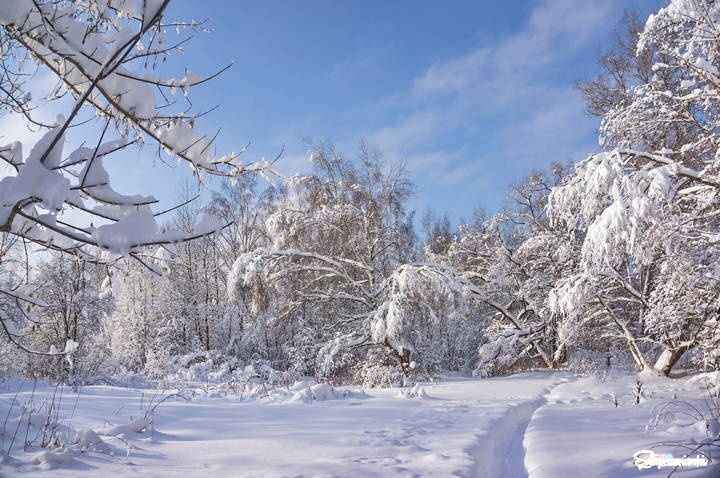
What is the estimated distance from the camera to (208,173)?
2.33 m

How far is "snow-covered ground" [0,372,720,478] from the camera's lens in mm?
2727

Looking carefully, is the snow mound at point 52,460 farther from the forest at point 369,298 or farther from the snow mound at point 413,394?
the snow mound at point 413,394

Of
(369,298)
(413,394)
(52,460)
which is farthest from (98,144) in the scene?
(369,298)

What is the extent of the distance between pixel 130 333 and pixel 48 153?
20.3 metres

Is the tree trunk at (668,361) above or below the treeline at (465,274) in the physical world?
below

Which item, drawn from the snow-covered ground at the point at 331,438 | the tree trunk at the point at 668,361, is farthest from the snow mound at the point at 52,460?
the tree trunk at the point at 668,361

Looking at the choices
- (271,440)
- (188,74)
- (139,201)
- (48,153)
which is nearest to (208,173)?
(188,74)

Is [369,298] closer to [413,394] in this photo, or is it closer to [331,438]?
[413,394]

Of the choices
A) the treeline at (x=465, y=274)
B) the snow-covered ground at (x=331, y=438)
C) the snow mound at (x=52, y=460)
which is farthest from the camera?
the treeline at (x=465, y=274)

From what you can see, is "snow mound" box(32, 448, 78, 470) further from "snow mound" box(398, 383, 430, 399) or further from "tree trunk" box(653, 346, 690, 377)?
"tree trunk" box(653, 346, 690, 377)

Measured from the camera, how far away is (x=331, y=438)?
3609 mm

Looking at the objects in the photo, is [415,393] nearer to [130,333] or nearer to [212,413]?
[212,413]

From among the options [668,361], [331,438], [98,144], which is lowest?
[668,361]

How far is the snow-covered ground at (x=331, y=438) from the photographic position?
8.95 feet
